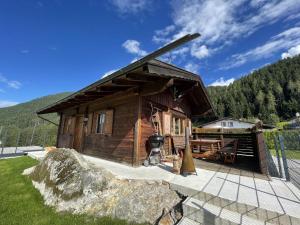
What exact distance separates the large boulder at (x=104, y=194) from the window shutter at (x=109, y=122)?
213cm

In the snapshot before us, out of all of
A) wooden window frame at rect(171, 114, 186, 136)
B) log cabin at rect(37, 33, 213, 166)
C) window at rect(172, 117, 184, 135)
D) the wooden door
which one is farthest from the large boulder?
the wooden door

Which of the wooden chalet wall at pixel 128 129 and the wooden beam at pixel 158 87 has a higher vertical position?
the wooden beam at pixel 158 87

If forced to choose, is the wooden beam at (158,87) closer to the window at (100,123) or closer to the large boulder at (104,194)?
the large boulder at (104,194)

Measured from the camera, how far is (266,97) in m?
47.7

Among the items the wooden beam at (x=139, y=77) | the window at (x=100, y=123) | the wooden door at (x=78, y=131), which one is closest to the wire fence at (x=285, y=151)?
the wooden beam at (x=139, y=77)

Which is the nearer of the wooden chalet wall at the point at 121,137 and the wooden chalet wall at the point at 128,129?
the wooden chalet wall at the point at 128,129

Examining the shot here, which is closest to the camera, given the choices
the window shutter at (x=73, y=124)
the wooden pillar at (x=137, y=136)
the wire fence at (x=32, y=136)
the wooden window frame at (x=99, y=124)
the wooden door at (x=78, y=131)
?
the wooden pillar at (x=137, y=136)

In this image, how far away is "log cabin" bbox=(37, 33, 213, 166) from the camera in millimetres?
4449

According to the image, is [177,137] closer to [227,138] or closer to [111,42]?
[227,138]

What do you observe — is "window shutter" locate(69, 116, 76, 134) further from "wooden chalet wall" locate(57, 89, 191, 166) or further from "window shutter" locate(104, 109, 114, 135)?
"window shutter" locate(104, 109, 114, 135)

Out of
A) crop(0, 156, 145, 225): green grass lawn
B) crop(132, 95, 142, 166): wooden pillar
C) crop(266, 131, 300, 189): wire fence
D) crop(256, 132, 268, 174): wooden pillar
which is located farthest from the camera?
crop(132, 95, 142, 166): wooden pillar

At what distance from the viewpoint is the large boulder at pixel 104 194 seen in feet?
9.46

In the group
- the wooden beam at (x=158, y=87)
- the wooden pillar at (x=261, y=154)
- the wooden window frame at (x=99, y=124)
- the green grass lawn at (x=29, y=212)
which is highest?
the wooden beam at (x=158, y=87)

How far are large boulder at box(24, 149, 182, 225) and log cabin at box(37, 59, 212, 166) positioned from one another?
1.64m
